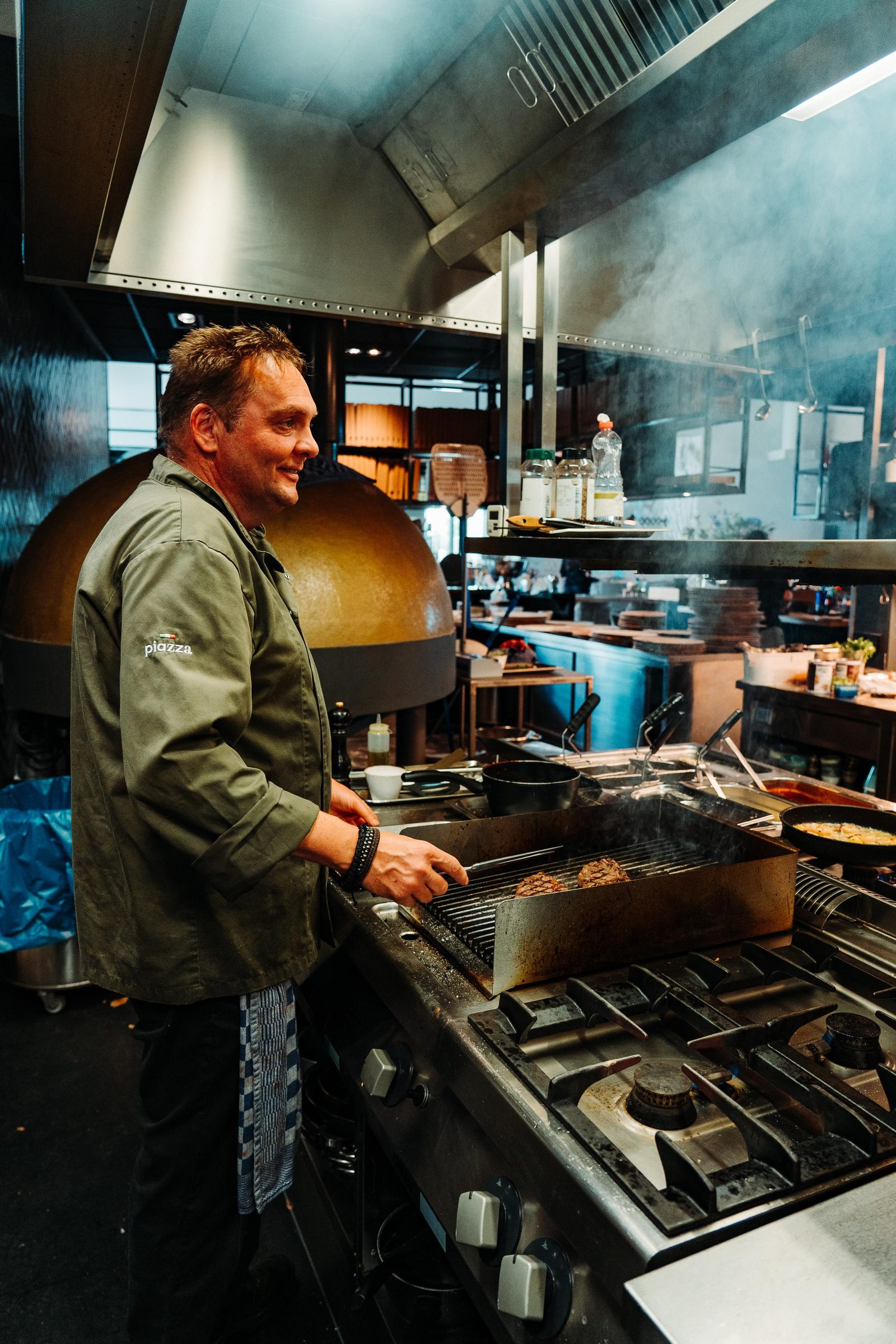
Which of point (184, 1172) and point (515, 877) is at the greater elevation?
point (515, 877)

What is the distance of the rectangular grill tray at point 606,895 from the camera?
131 cm

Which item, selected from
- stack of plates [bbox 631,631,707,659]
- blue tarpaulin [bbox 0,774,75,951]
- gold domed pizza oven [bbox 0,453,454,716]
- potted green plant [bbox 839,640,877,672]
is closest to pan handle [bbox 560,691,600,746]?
gold domed pizza oven [bbox 0,453,454,716]

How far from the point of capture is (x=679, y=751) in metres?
2.88

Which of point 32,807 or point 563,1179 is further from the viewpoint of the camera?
point 32,807

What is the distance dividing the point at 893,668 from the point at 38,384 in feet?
17.8

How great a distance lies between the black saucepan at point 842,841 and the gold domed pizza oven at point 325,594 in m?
1.64

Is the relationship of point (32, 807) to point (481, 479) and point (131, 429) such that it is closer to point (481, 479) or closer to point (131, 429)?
point (481, 479)

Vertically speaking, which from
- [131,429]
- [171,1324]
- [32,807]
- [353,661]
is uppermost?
[131,429]

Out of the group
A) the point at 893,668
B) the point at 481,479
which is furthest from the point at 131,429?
the point at 893,668

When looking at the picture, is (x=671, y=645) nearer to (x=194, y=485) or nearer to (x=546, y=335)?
(x=546, y=335)

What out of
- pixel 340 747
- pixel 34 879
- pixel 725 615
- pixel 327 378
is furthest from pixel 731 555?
pixel 725 615

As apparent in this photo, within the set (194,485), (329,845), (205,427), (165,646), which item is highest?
(205,427)

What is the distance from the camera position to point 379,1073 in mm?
1284

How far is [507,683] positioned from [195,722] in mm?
4673
